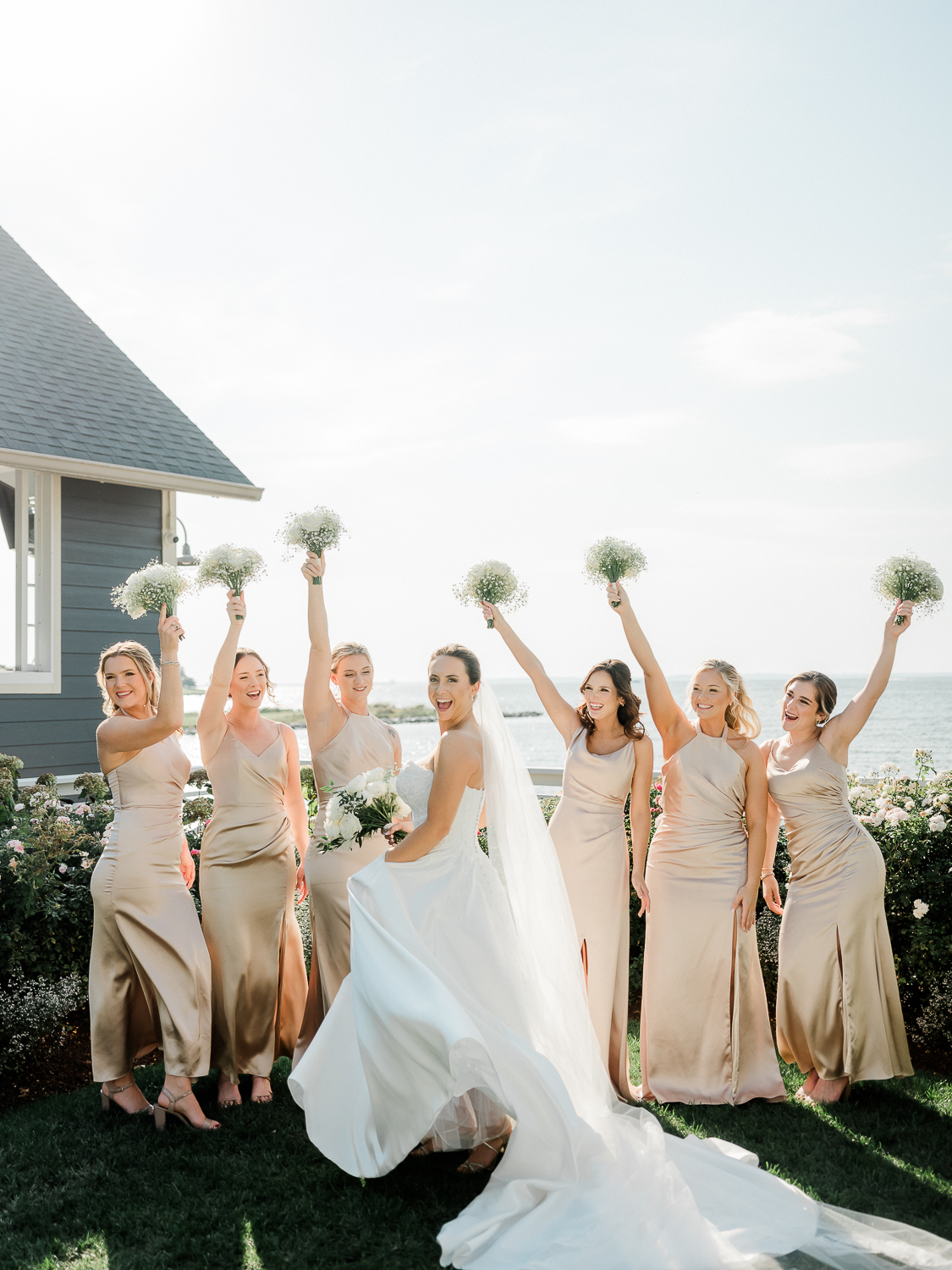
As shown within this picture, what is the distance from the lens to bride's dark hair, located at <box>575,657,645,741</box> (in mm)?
Answer: 5445

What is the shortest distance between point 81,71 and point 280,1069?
29.3ft

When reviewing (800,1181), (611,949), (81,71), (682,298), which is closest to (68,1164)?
(611,949)

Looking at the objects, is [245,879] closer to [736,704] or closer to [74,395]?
[736,704]

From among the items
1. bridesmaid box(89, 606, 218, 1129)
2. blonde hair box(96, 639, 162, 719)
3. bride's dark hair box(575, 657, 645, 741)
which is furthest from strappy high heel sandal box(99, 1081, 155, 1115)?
bride's dark hair box(575, 657, 645, 741)

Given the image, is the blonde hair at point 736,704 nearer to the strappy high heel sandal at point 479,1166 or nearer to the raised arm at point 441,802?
the raised arm at point 441,802

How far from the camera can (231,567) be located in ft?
17.0

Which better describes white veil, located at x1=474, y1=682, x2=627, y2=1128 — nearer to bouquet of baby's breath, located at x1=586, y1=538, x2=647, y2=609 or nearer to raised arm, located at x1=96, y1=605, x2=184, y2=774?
bouquet of baby's breath, located at x1=586, y1=538, x2=647, y2=609

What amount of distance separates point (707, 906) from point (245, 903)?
256 centimetres

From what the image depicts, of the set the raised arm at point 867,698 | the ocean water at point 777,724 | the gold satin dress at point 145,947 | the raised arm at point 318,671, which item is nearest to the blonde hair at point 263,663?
the raised arm at point 318,671

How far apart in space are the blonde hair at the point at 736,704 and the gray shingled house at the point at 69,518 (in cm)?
585

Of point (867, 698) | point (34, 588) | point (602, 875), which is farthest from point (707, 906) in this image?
point (34, 588)

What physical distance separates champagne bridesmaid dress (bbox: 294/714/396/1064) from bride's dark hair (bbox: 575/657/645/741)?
1.24 meters

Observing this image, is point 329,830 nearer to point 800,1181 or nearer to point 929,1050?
point 800,1181

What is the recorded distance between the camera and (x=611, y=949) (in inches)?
211
